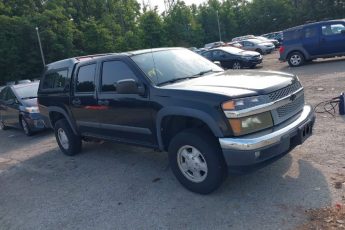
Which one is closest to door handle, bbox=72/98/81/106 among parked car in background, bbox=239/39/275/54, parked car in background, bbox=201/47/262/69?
parked car in background, bbox=201/47/262/69

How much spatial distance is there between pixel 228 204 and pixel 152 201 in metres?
1.01

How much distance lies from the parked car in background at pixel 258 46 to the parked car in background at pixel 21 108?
21.3m

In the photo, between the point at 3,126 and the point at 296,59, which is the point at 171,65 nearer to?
the point at 3,126

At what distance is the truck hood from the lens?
424 cm

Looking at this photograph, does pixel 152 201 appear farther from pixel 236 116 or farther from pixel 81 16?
pixel 81 16

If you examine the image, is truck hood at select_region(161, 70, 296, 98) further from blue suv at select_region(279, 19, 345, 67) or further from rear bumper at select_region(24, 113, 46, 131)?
blue suv at select_region(279, 19, 345, 67)

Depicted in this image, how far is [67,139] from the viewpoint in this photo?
7.43m

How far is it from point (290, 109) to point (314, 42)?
41.6ft

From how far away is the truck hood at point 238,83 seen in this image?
13.9 ft

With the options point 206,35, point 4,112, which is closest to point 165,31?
point 206,35

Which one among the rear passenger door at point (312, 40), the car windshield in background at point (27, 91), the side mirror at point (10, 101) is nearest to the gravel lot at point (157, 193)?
the car windshield in background at point (27, 91)

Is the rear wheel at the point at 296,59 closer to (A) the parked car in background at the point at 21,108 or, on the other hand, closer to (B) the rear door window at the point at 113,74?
(A) the parked car in background at the point at 21,108

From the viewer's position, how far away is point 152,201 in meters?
4.73

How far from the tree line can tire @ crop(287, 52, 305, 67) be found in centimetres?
3441
